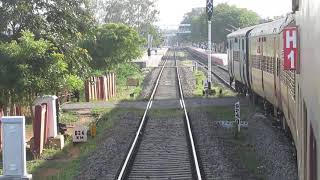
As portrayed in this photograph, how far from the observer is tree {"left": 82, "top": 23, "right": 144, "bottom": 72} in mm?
35531

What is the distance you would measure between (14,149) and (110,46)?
2659cm

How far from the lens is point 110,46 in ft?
121

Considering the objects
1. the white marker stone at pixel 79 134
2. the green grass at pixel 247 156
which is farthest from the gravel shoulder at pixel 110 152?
the green grass at pixel 247 156

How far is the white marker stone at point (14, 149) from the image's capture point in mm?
10492

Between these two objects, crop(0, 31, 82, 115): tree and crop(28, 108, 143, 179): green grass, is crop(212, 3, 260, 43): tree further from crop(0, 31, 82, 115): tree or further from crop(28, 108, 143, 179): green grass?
crop(0, 31, 82, 115): tree

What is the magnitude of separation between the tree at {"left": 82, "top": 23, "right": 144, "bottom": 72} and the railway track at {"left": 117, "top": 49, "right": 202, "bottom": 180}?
14.2 metres

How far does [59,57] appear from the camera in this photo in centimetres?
1480

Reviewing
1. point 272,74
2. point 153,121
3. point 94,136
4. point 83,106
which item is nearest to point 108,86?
point 83,106

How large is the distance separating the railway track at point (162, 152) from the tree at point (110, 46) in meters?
14.2

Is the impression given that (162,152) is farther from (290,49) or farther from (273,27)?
(290,49)

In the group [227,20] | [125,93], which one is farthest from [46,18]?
[227,20]

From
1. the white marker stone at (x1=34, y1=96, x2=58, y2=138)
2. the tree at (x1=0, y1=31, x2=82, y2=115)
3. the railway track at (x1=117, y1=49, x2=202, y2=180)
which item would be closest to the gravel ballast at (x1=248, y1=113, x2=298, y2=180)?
the railway track at (x1=117, y1=49, x2=202, y2=180)

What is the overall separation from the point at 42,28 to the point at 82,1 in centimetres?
331

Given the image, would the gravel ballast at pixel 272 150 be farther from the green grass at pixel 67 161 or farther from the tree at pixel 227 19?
the tree at pixel 227 19
